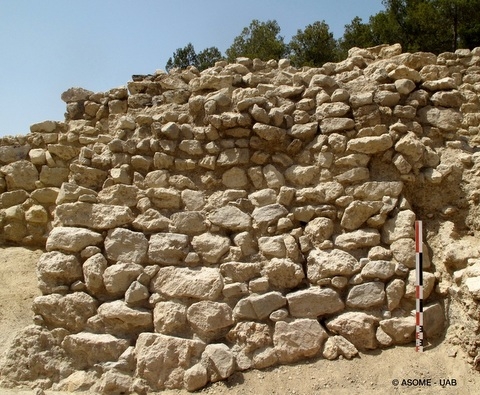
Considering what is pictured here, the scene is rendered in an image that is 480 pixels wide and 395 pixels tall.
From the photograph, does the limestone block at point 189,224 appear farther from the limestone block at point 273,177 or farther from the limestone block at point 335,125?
the limestone block at point 335,125

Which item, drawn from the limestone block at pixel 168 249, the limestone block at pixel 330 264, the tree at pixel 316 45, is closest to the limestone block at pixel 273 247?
the limestone block at pixel 330 264

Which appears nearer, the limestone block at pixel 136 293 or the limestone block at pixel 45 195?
the limestone block at pixel 136 293

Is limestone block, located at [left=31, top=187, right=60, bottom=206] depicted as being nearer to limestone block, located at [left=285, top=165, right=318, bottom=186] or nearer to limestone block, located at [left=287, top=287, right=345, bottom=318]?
limestone block, located at [left=285, top=165, right=318, bottom=186]

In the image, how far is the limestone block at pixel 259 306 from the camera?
3838 millimetres

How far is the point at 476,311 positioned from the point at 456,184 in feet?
4.18

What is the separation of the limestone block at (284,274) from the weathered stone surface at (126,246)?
3.76 ft

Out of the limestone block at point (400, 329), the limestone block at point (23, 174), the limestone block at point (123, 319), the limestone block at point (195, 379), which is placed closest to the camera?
the limestone block at point (195, 379)

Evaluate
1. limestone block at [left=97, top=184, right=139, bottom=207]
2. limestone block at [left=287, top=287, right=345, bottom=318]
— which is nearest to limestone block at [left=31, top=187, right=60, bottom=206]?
limestone block at [left=97, top=184, right=139, bottom=207]

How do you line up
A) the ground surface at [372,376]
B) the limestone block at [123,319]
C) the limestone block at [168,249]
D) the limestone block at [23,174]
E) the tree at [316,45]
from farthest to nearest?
1. the tree at [316,45]
2. the limestone block at [23,174]
3. the limestone block at [168,249]
4. the limestone block at [123,319]
5. the ground surface at [372,376]

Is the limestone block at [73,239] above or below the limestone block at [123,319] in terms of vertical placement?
above

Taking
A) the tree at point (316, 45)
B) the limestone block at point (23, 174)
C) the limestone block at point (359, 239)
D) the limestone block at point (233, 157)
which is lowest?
the limestone block at point (359, 239)

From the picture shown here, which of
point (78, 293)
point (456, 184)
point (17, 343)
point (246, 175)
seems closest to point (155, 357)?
point (78, 293)

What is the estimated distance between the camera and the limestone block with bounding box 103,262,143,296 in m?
4.05

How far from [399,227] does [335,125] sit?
112 centimetres
